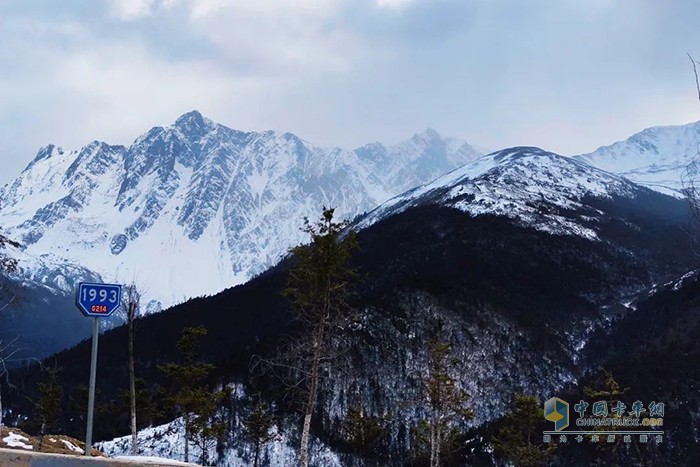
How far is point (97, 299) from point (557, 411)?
6243 centimetres

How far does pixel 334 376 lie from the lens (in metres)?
123

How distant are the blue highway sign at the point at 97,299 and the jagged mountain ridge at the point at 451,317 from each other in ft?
303

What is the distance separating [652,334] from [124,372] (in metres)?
112

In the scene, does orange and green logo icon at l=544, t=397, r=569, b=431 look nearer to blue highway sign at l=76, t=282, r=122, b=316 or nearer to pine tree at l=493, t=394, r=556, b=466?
pine tree at l=493, t=394, r=556, b=466

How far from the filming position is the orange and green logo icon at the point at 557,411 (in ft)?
200

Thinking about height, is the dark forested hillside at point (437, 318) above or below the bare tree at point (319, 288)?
above

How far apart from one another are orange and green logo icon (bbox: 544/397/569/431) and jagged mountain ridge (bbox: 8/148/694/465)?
33870 millimetres

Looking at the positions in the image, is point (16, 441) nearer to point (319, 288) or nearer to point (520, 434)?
point (319, 288)

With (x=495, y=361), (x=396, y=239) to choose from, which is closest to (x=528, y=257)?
(x=396, y=239)

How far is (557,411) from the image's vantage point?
222 ft

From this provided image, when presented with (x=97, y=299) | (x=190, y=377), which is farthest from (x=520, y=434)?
(x=97, y=299)

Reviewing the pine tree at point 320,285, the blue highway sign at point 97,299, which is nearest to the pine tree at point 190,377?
the pine tree at point 320,285

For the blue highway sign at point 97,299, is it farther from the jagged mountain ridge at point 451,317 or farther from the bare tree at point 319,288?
the jagged mountain ridge at point 451,317

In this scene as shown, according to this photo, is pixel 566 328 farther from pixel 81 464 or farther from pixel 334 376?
pixel 81 464
